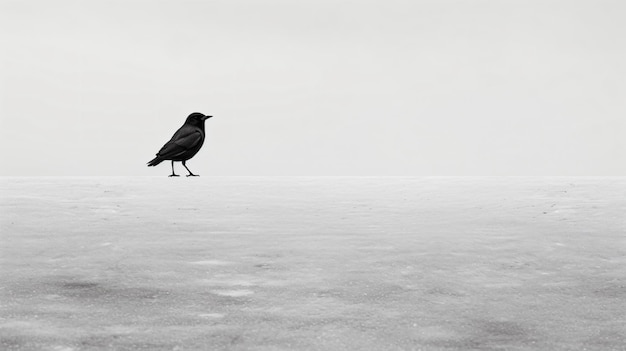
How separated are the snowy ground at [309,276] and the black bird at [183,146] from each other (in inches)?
67.6

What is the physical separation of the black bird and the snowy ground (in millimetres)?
1717

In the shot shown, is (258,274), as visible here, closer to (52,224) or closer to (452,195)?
(52,224)

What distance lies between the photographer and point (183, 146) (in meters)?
11.2

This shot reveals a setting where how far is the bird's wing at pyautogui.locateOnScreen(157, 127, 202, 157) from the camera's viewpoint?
11.2m

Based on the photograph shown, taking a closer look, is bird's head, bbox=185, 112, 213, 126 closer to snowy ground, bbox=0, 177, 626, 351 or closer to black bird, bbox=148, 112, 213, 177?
black bird, bbox=148, 112, 213, 177

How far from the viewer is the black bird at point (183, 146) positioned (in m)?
11.2

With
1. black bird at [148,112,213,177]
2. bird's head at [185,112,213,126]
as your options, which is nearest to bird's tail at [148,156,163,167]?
black bird at [148,112,213,177]

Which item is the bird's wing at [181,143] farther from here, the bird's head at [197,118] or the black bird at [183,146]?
the bird's head at [197,118]

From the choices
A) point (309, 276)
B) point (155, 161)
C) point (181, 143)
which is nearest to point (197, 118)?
point (181, 143)

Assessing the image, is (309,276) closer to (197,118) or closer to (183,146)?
(183,146)

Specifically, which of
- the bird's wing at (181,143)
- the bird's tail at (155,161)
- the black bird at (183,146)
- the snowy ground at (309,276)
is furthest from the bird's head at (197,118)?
the snowy ground at (309,276)

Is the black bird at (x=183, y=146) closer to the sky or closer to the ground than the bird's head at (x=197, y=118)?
closer to the ground

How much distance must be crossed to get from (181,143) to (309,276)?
6968mm

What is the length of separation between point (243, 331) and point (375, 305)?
32.8 inches
